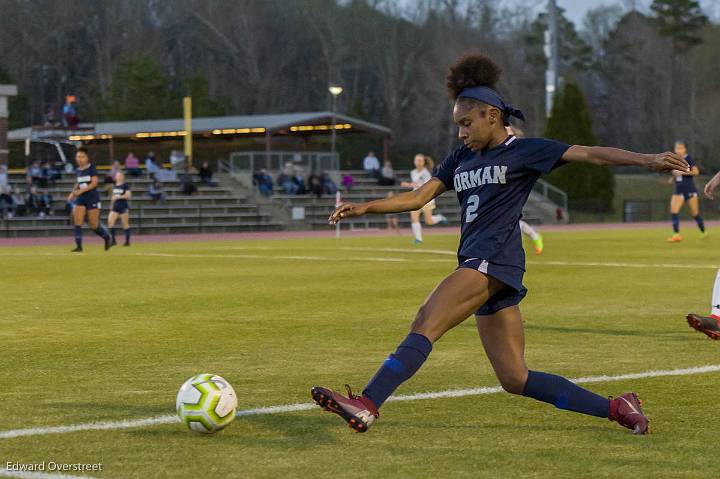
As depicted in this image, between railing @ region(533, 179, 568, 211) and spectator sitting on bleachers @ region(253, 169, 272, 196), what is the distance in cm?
1349

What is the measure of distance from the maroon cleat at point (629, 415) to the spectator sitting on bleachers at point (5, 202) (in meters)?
38.3

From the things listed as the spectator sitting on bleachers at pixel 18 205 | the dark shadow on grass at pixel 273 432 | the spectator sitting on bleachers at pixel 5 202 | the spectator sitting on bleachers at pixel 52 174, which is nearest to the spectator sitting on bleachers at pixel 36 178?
the spectator sitting on bleachers at pixel 52 174

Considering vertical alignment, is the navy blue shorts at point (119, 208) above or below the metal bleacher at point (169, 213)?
above

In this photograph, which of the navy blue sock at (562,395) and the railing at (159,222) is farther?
the railing at (159,222)

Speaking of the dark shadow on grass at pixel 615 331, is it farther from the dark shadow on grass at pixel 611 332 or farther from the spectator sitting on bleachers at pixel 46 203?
the spectator sitting on bleachers at pixel 46 203

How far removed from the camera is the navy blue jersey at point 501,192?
21.2 feet

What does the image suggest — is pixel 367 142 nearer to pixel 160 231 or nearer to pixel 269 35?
pixel 269 35

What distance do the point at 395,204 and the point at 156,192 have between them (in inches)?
1646

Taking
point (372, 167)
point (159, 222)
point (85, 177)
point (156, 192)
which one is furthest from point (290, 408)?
point (372, 167)

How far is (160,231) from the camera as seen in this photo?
148ft

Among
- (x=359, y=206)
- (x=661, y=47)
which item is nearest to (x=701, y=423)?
(x=359, y=206)

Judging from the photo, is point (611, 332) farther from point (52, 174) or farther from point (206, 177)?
point (206, 177)

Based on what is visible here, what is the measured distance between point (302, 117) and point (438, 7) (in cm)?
3758

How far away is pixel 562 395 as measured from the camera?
6.57m
